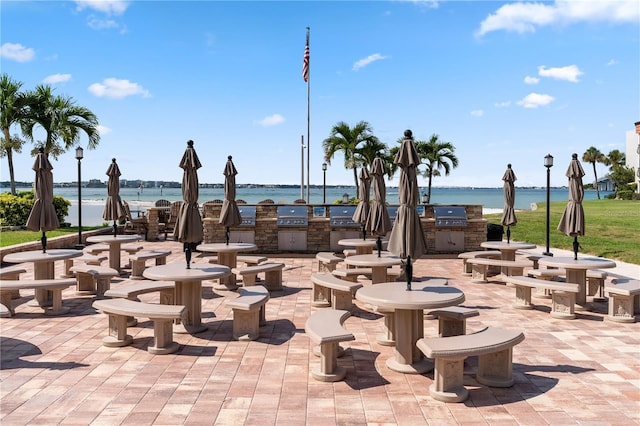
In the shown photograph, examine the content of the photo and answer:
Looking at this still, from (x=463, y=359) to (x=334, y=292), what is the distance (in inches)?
144

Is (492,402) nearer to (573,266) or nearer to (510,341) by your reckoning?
(510,341)

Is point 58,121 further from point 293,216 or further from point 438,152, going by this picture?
point 438,152

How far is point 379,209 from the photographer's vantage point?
9836 millimetres

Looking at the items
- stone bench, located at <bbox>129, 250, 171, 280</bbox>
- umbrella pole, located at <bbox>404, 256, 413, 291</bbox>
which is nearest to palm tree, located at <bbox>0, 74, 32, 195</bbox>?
stone bench, located at <bbox>129, 250, 171, 280</bbox>

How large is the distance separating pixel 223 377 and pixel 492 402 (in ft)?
9.47

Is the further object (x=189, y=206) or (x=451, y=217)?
(x=451, y=217)

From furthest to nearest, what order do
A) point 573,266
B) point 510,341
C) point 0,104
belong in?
point 0,104 → point 573,266 → point 510,341

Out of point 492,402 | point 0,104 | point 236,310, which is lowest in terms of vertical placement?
point 492,402

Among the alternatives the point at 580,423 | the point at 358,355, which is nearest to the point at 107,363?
the point at 358,355

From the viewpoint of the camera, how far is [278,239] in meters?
15.8

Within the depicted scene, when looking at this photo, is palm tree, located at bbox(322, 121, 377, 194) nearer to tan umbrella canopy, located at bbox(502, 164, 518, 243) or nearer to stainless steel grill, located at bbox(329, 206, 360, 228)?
stainless steel grill, located at bbox(329, 206, 360, 228)

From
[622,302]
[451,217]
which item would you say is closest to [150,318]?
[622,302]

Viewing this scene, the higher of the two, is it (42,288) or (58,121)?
(58,121)

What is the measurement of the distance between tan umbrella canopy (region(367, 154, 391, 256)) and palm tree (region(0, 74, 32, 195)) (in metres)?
17.1
